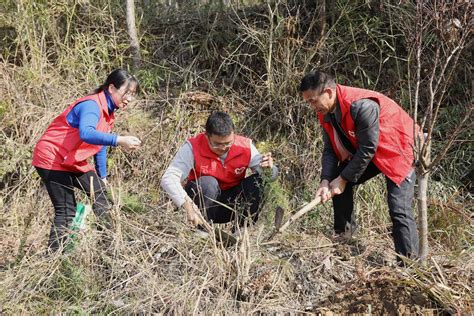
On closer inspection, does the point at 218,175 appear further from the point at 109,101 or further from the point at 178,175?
the point at 109,101

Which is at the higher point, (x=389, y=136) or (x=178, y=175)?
(x=389, y=136)

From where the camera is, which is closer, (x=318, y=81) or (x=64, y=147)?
(x=318, y=81)

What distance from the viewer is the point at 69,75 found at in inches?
232

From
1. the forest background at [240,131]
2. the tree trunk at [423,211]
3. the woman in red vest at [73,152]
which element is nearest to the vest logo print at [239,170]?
the forest background at [240,131]

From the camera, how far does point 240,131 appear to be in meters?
5.66

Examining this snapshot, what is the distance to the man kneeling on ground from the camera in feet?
11.9

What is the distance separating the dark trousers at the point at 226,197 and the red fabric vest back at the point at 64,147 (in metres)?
0.73

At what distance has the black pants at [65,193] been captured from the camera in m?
3.64

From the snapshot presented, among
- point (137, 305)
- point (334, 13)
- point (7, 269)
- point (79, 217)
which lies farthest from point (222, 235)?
point (334, 13)

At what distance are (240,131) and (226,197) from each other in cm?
186

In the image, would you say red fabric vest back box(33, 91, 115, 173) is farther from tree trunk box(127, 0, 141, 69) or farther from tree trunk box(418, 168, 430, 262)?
tree trunk box(127, 0, 141, 69)

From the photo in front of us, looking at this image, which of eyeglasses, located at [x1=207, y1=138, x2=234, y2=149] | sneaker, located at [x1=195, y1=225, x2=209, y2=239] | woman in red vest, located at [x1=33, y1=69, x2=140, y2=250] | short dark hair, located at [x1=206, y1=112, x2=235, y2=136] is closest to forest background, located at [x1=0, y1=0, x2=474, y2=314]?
sneaker, located at [x1=195, y1=225, x2=209, y2=239]

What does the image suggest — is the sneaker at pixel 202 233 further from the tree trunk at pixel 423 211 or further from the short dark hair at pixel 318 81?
the tree trunk at pixel 423 211

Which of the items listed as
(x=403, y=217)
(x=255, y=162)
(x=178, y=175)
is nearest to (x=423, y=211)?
(x=403, y=217)
